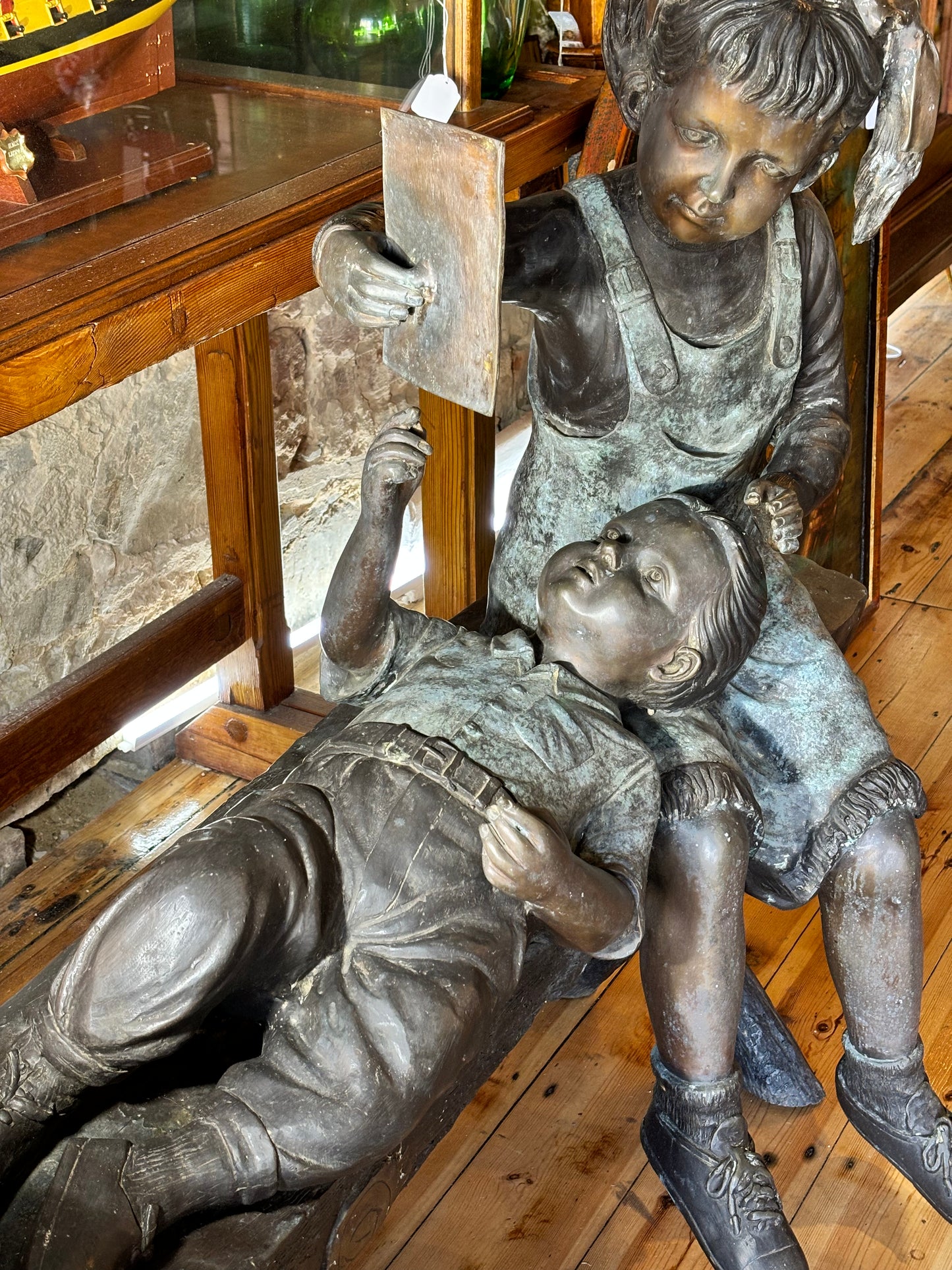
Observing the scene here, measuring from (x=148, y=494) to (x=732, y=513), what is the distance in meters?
1.45

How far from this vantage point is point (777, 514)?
5.17 feet

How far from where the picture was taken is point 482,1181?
79.5 inches

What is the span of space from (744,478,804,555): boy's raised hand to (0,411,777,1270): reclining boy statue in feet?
0.14

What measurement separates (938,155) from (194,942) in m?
3.22

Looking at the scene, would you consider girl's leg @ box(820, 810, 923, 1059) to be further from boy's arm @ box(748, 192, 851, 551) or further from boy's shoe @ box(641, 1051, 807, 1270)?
boy's arm @ box(748, 192, 851, 551)

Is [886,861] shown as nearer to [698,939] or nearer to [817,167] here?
[698,939]

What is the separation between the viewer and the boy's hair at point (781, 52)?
4.49 ft

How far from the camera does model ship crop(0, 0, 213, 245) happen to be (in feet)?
4.98

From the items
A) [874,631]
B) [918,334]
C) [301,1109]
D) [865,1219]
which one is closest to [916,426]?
[918,334]

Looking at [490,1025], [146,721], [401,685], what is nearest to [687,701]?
[401,685]

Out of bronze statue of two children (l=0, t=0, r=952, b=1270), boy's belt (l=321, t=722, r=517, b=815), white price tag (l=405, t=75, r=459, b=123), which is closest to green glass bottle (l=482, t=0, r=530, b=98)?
white price tag (l=405, t=75, r=459, b=123)

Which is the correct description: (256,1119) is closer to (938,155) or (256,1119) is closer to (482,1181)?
(482,1181)

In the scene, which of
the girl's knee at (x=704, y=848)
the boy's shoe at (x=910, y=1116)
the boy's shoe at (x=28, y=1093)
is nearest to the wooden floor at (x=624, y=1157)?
the boy's shoe at (x=910, y=1116)

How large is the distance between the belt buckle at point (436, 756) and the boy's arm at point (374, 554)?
0.20m
